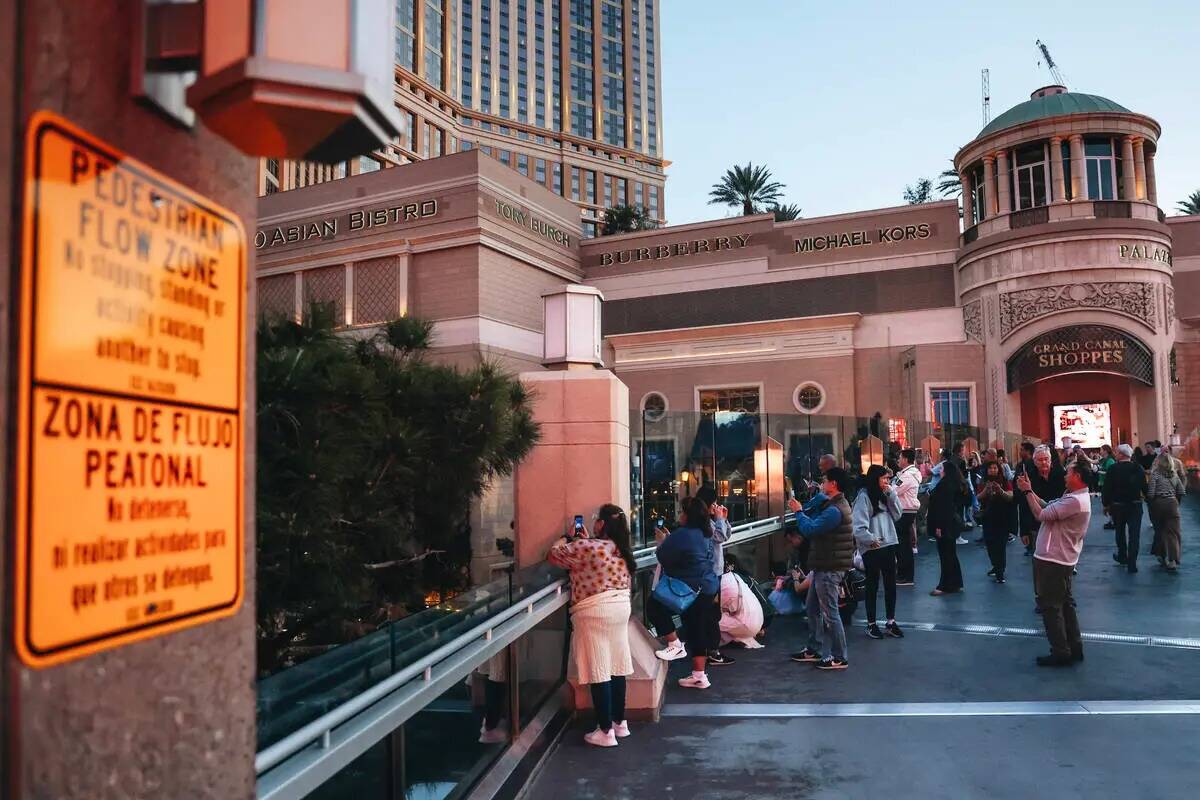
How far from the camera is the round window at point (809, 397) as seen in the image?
33156 millimetres

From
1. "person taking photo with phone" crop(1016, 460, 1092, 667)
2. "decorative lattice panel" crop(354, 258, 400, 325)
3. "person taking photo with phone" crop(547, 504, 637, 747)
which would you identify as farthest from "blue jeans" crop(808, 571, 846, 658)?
"decorative lattice panel" crop(354, 258, 400, 325)

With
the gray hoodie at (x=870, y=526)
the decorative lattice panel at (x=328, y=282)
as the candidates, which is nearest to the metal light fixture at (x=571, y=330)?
the gray hoodie at (x=870, y=526)

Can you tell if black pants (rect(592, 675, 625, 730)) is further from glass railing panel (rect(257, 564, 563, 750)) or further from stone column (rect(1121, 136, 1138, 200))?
stone column (rect(1121, 136, 1138, 200))

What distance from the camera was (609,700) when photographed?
19.8ft

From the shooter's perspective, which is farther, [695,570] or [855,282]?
[855,282]

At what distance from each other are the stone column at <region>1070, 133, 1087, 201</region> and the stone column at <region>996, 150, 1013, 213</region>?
193cm

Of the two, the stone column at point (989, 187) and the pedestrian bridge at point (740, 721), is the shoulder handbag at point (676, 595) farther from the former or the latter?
the stone column at point (989, 187)

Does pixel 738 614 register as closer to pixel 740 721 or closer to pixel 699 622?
pixel 699 622

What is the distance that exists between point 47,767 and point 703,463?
476 inches

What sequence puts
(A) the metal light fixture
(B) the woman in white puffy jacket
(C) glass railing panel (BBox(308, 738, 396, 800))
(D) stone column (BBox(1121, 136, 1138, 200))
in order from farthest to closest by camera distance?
(D) stone column (BBox(1121, 136, 1138, 200)), (B) the woman in white puffy jacket, (A) the metal light fixture, (C) glass railing panel (BBox(308, 738, 396, 800))

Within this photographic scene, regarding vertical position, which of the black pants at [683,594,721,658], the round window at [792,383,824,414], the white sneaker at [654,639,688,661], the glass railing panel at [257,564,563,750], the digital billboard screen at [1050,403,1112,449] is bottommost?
the white sneaker at [654,639,688,661]

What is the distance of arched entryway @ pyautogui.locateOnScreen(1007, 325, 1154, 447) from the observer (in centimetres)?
2941

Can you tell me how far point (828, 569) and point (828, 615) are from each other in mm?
407

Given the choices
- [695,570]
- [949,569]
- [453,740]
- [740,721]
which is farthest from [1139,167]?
[453,740]
